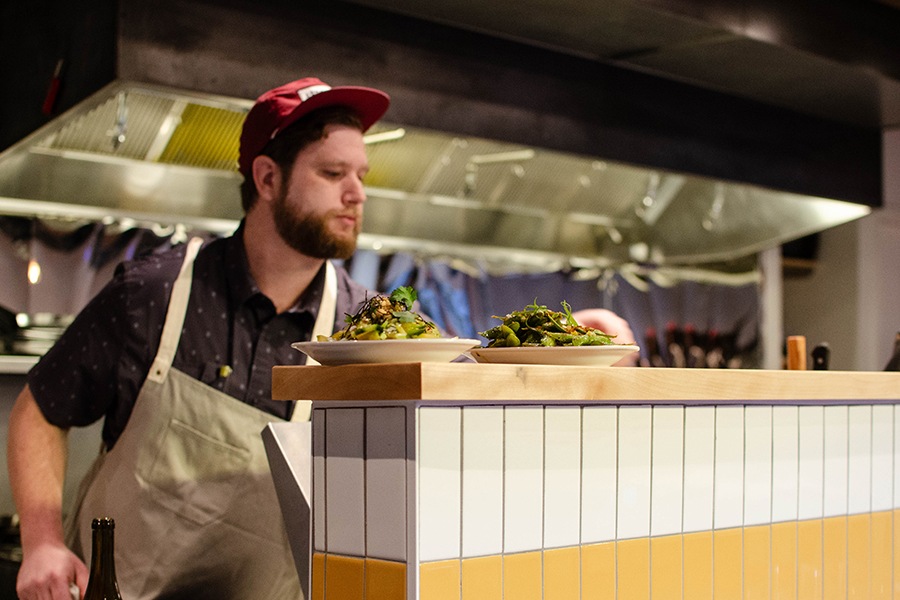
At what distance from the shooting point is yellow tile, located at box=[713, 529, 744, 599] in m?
1.73

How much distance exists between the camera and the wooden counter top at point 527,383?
1.29m

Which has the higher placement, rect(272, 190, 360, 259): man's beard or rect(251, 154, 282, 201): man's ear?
rect(251, 154, 282, 201): man's ear

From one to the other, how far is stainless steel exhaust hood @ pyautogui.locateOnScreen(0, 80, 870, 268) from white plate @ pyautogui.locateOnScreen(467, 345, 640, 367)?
161 cm

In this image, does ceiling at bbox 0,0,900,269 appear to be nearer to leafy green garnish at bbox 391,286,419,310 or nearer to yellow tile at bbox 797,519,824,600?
leafy green garnish at bbox 391,286,419,310

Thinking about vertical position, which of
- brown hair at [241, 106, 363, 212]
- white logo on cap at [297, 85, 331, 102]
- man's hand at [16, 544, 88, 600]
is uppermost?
white logo on cap at [297, 85, 331, 102]

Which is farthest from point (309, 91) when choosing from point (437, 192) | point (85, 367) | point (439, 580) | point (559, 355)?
point (437, 192)

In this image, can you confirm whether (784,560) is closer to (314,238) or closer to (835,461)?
(835,461)

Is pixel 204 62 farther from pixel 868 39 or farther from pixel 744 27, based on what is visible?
pixel 868 39

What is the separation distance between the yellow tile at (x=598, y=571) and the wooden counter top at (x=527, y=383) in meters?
0.22

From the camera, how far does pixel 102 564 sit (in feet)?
5.20

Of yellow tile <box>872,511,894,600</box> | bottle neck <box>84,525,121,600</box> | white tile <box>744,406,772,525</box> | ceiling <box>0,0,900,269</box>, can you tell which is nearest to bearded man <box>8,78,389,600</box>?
bottle neck <box>84,525,121,600</box>

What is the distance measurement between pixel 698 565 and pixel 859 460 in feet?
1.63

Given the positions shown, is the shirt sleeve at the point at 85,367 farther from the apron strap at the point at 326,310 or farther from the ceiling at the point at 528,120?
the ceiling at the point at 528,120

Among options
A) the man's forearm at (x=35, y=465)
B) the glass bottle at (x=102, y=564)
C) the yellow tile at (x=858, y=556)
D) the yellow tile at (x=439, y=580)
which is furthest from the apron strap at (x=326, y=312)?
the yellow tile at (x=858, y=556)
